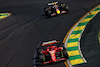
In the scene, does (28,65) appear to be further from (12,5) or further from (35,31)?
(12,5)

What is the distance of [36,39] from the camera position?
16531 millimetres

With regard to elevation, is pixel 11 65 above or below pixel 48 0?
below

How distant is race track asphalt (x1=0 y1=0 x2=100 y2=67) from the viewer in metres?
14.2

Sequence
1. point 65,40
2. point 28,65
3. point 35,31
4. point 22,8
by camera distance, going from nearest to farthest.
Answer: point 28,65 → point 65,40 → point 35,31 → point 22,8

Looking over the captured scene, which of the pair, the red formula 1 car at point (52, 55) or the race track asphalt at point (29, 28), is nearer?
the red formula 1 car at point (52, 55)

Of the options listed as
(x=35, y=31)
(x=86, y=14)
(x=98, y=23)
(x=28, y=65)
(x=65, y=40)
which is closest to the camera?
(x=28, y=65)

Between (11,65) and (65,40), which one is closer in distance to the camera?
(11,65)

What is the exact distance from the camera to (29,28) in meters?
Result: 19.2

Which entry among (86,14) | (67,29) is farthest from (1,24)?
(86,14)

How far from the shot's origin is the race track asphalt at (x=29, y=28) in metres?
14.2

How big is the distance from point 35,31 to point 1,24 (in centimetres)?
573

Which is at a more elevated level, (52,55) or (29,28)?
(52,55)

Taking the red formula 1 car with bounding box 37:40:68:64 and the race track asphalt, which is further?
the race track asphalt

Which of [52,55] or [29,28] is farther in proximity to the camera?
[29,28]
